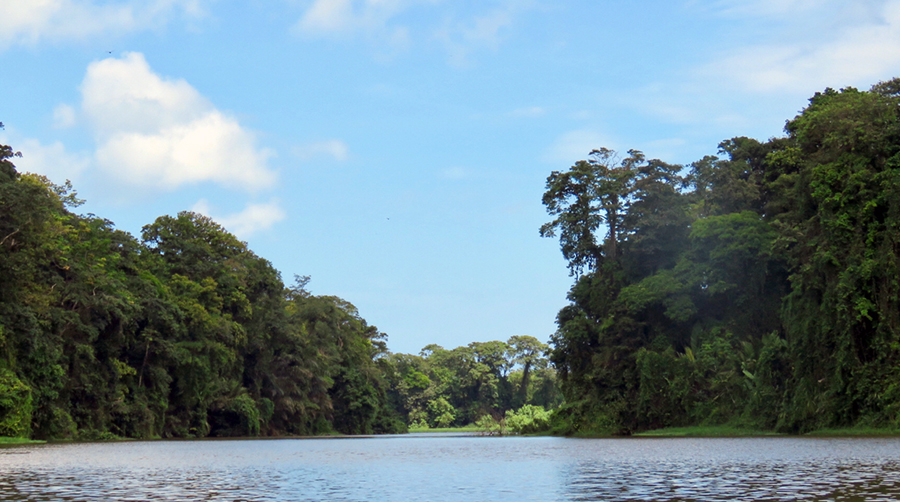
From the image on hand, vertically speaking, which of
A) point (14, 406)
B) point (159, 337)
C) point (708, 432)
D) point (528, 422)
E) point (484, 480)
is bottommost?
point (708, 432)

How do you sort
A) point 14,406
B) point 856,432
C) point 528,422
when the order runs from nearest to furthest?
point 856,432 < point 14,406 < point 528,422

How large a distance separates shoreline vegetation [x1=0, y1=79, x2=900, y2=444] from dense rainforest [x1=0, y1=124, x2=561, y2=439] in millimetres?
167

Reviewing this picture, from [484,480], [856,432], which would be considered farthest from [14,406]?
[856,432]

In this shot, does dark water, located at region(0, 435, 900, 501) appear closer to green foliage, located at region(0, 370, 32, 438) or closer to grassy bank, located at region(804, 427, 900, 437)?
grassy bank, located at region(804, 427, 900, 437)

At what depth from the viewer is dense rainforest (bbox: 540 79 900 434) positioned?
37.9m

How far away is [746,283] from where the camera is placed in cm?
5162

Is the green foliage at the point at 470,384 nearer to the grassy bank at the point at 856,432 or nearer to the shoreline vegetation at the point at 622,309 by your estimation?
the shoreline vegetation at the point at 622,309

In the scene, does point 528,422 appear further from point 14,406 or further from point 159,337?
point 14,406

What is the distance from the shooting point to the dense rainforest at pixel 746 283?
37.9m

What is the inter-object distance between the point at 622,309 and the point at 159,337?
3113cm

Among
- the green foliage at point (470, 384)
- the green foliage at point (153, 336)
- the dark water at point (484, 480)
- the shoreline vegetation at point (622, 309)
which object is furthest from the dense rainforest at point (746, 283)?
the green foliage at point (470, 384)

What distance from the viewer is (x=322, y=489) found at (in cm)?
1373

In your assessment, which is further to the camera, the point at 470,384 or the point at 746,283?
the point at 470,384

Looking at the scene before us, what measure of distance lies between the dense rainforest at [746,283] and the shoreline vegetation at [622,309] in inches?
4.7
